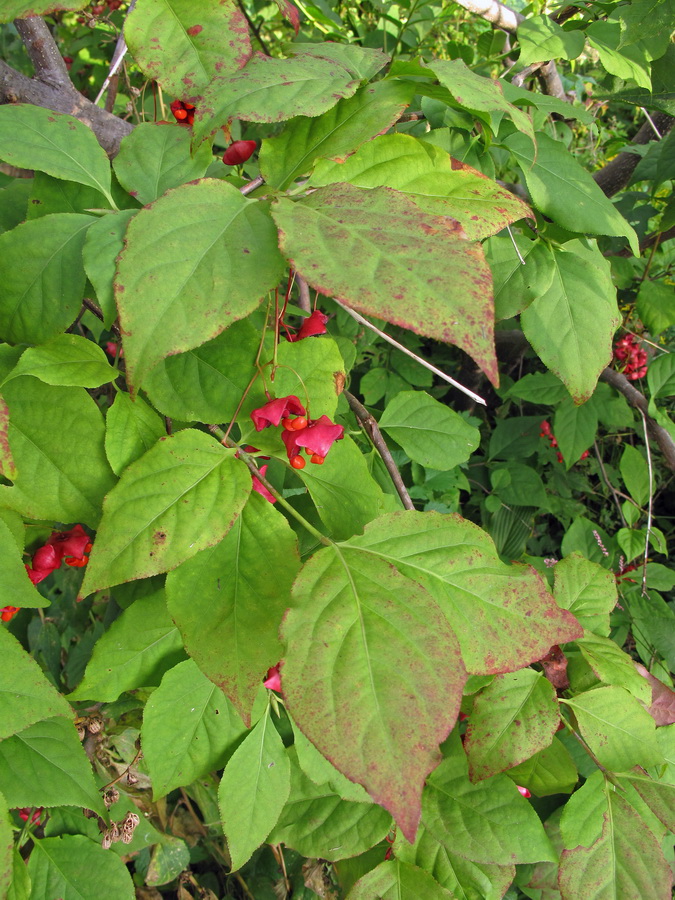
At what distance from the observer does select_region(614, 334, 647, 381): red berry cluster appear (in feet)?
6.66

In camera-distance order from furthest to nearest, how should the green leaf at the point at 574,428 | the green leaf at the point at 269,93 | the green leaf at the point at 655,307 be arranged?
the green leaf at the point at 574,428 → the green leaf at the point at 655,307 → the green leaf at the point at 269,93

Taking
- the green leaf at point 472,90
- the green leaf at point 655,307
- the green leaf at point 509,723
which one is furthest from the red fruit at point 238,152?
the green leaf at point 655,307

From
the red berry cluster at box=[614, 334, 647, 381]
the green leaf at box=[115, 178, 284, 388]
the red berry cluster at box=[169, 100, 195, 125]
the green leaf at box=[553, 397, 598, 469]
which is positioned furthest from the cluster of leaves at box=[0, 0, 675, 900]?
the red berry cluster at box=[614, 334, 647, 381]

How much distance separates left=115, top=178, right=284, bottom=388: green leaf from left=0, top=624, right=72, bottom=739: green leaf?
38cm

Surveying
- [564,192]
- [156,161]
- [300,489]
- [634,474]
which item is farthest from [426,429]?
[634,474]

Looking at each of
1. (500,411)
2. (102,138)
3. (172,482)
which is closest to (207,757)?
(172,482)

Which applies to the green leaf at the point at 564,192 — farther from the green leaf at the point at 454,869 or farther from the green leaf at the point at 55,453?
the green leaf at the point at 454,869

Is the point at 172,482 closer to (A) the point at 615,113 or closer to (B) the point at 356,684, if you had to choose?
(B) the point at 356,684

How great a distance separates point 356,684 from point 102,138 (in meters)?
0.86

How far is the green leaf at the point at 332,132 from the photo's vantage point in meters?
0.59

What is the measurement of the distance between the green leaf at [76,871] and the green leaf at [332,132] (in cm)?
98

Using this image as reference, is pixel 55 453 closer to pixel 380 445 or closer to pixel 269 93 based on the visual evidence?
pixel 269 93

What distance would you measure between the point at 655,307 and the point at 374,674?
1377mm

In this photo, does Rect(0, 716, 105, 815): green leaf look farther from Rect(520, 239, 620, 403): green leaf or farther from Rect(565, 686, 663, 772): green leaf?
Rect(520, 239, 620, 403): green leaf
